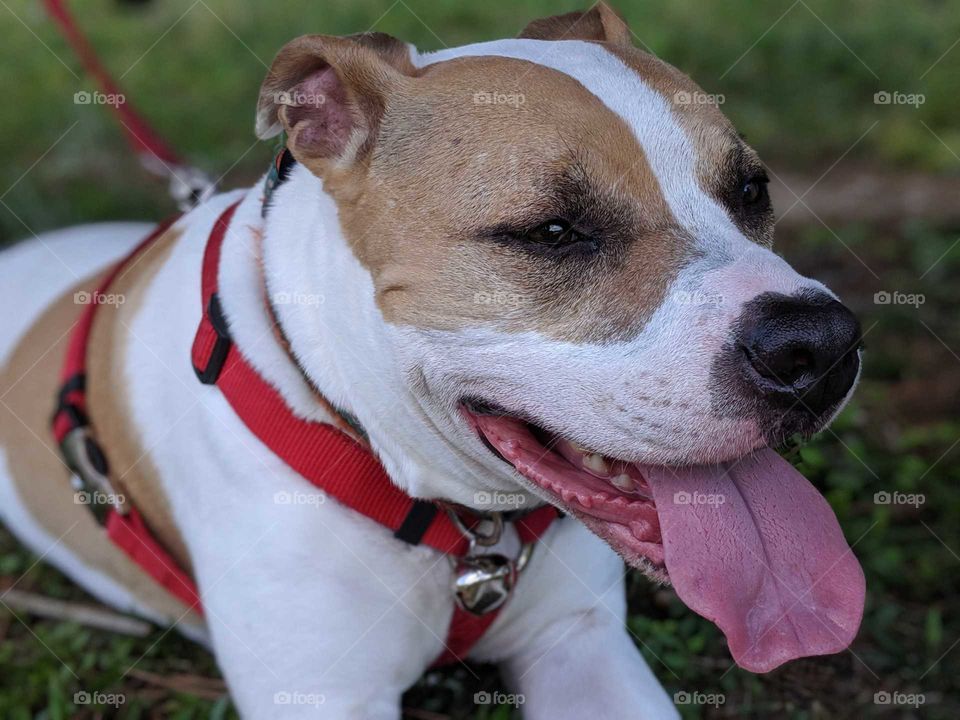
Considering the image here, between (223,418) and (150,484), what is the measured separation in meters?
0.47

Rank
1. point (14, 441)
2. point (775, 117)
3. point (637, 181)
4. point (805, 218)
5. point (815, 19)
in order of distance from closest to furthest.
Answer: point (637, 181) < point (14, 441) < point (805, 218) < point (775, 117) < point (815, 19)

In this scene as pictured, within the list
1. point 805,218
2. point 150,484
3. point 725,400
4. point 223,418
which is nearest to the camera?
point 725,400

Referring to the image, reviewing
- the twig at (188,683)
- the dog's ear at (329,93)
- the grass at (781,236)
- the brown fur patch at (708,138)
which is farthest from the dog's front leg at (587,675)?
the dog's ear at (329,93)

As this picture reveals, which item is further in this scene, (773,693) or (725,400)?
(773,693)

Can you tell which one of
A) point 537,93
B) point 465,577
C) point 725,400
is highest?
point 537,93

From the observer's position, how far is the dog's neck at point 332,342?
106 inches

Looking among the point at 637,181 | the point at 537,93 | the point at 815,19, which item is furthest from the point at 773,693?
the point at 815,19

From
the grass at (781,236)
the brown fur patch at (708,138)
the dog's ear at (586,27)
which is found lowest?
the grass at (781,236)

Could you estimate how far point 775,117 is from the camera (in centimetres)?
688

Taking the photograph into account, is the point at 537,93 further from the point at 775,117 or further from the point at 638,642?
the point at 775,117

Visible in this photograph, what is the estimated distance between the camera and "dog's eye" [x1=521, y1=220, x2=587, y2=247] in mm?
2553

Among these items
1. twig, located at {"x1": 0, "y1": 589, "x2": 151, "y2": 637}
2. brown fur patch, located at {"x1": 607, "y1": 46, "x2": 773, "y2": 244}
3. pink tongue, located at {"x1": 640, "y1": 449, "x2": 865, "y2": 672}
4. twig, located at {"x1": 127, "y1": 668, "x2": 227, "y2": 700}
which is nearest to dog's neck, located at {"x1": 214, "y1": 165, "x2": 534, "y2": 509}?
pink tongue, located at {"x1": 640, "y1": 449, "x2": 865, "y2": 672}

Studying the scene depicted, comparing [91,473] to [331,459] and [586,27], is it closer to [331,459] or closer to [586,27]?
[331,459]

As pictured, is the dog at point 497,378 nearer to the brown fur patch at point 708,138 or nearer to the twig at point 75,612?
the brown fur patch at point 708,138
